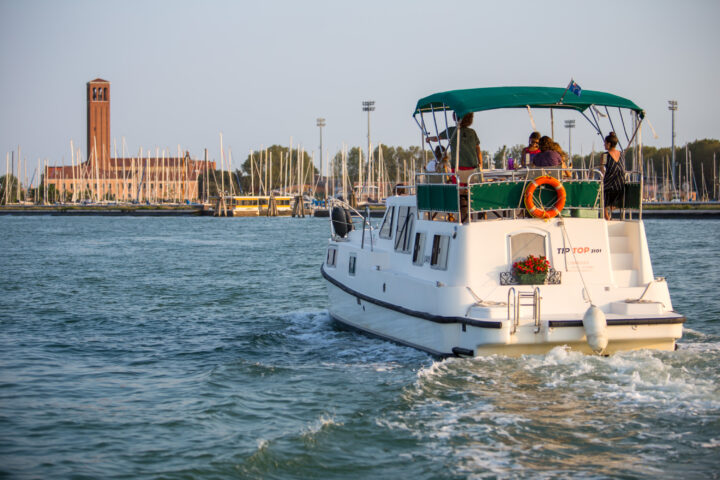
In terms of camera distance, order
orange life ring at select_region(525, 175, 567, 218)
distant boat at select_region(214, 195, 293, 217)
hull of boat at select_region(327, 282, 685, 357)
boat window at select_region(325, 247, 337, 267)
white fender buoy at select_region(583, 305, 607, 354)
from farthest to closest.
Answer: distant boat at select_region(214, 195, 293, 217)
boat window at select_region(325, 247, 337, 267)
orange life ring at select_region(525, 175, 567, 218)
hull of boat at select_region(327, 282, 685, 357)
white fender buoy at select_region(583, 305, 607, 354)

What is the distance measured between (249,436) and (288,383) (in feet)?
8.91

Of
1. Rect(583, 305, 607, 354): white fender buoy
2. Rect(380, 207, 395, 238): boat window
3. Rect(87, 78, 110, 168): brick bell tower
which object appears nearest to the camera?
Rect(583, 305, 607, 354): white fender buoy

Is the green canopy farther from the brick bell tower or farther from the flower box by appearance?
the brick bell tower

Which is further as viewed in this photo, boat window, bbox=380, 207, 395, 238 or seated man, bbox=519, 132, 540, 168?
boat window, bbox=380, 207, 395, 238

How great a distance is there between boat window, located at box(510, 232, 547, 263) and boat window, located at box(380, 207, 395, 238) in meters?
3.87

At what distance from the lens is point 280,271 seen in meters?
34.8

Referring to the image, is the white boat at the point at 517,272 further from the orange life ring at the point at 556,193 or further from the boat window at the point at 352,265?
the boat window at the point at 352,265

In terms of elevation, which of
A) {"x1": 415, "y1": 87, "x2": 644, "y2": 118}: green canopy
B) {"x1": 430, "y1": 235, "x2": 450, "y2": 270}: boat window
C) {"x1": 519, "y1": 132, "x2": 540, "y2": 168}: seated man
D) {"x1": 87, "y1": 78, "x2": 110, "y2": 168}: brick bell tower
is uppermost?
{"x1": 87, "y1": 78, "x2": 110, "y2": 168}: brick bell tower

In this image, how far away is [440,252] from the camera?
1455 cm

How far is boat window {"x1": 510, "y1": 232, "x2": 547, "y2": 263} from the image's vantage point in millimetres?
13883

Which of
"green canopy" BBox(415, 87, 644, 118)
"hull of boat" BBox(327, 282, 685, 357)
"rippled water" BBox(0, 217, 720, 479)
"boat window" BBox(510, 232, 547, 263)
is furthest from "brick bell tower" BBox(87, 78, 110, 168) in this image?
"hull of boat" BBox(327, 282, 685, 357)

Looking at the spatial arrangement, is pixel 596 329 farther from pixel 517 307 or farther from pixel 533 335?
pixel 517 307

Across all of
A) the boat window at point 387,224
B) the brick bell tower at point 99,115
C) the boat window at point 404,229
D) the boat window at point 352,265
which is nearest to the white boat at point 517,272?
the boat window at point 404,229

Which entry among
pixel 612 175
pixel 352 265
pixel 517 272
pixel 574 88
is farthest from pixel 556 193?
pixel 352 265
